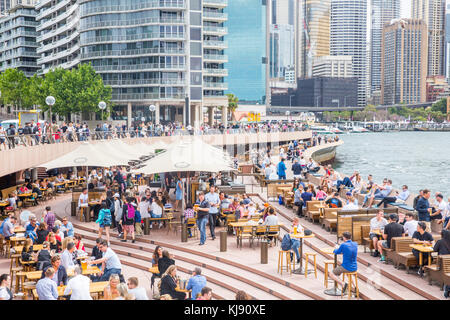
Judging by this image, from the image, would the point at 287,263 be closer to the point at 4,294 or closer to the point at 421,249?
the point at 421,249

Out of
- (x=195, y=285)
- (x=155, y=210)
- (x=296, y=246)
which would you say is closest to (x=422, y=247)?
(x=296, y=246)

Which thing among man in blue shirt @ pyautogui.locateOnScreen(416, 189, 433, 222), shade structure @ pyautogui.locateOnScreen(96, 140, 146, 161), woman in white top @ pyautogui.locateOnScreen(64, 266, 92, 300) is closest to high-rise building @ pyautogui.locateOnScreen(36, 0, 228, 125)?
shade structure @ pyautogui.locateOnScreen(96, 140, 146, 161)

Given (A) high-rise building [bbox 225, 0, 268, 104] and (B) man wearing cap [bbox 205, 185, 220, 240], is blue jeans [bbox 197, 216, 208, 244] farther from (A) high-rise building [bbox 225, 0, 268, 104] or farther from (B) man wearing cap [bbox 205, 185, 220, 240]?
(A) high-rise building [bbox 225, 0, 268, 104]

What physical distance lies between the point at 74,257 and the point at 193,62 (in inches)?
2960

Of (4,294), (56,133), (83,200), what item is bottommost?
(4,294)

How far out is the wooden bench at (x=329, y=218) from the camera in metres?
17.0

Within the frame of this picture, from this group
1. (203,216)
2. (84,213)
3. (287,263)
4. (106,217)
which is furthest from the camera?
(84,213)

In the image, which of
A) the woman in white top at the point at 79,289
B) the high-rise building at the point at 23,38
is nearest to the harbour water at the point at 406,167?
the woman in white top at the point at 79,289

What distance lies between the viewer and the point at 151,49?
273 ft

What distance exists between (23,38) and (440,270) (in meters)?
133

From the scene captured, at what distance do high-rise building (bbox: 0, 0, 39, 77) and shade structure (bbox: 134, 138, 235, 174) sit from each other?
122 metres

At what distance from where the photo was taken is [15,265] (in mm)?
14664

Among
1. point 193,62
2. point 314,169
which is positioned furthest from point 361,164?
point 314,169

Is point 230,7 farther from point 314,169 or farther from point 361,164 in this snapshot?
point 314,169
